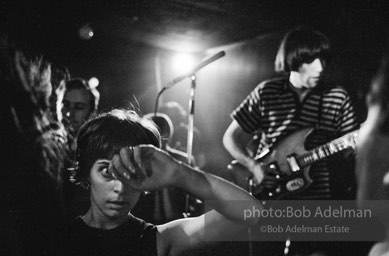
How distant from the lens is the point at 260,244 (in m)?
2.42

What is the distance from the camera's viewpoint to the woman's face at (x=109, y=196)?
4.50 feet

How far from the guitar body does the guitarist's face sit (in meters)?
0.34

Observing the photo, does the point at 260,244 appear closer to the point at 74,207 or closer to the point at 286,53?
the point at 74,207

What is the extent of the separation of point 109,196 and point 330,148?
159 centimetres

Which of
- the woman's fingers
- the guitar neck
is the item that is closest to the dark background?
the guitar neck

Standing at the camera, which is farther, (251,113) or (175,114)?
(175,114)

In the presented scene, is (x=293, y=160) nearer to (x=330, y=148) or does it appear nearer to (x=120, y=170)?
(x=330, y=148)

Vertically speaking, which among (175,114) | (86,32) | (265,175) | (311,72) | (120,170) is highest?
(86,32)

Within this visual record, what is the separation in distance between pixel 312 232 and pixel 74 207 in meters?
1.31

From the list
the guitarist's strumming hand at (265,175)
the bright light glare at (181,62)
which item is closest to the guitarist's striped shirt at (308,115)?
the guitarist's strumming hand at (265,175)

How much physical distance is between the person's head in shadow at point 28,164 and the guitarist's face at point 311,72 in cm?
163

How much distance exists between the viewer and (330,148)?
8.20 ft

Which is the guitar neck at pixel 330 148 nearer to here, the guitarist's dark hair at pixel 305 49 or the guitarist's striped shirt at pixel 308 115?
the guitarist's striped shirt at pixel 308 115

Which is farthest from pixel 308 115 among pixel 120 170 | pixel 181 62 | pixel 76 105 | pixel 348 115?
pixel 181 62
